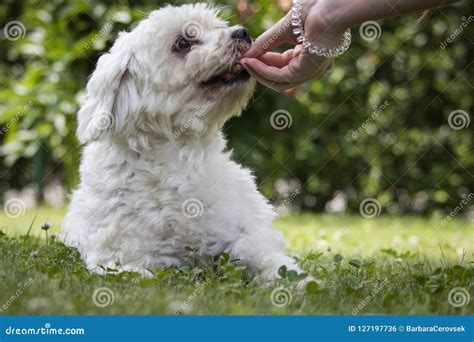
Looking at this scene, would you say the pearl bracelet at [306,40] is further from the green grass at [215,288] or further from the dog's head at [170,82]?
the green grass at [215,288]

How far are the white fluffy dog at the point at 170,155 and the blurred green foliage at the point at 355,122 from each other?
4636 mm

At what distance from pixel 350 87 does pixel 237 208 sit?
6.38m

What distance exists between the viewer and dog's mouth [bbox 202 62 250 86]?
3943 mm

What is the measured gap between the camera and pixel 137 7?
795cm

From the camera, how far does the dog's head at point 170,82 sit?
3887mm

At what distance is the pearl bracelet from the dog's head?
Answer: 0.27 m

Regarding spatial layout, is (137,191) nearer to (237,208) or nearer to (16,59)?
(237,208)

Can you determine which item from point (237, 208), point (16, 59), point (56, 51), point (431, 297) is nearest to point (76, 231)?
point (237, 208)

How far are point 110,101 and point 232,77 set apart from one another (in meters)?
0.67

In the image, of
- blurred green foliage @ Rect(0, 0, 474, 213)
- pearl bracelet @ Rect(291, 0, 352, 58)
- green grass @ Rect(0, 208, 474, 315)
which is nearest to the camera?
green grass @ Rect(0, 208, 474, 315)

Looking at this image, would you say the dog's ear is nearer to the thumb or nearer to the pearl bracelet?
the thumb

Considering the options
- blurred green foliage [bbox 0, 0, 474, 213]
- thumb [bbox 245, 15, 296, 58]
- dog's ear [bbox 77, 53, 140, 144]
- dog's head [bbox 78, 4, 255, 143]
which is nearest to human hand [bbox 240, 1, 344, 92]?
thumb [bbox 245, 15, 296, 58]

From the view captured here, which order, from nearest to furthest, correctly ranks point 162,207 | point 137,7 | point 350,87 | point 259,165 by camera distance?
1. point 162,207
2. point 137,7
3. point 259,165
4. point 350,87

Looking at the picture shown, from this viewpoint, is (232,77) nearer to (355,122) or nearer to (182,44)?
(182,44)
